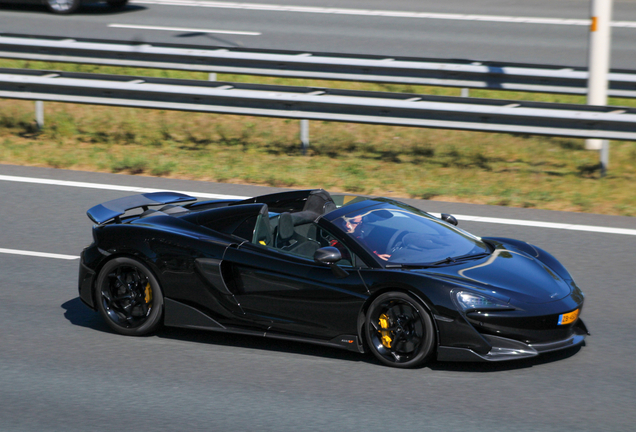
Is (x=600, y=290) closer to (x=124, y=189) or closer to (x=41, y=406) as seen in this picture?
(x=41, y=406)

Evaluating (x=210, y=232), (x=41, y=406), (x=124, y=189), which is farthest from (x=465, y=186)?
(x=41, y=406)

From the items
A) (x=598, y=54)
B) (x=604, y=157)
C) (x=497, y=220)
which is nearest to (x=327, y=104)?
(x=497, y=220)

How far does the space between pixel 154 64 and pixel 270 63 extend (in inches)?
76.5

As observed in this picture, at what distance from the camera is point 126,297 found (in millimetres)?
6543

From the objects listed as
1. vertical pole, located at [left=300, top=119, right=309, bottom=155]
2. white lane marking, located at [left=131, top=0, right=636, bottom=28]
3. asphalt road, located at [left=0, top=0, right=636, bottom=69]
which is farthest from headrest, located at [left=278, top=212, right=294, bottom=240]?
white lane marking, located at [left=131, top=0, right=636, bottom=28]

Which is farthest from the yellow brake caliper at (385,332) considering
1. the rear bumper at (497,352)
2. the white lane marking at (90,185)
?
the white lane marking at (90,185)

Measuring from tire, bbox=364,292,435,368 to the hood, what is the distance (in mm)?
296

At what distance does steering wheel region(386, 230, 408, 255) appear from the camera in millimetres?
6039

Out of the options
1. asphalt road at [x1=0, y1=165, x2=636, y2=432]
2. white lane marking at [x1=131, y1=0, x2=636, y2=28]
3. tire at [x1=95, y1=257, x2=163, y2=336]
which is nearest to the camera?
asphalt road at [x1=0, y1=165, x2=636, y2=432]

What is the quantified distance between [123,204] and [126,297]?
3.03 feet

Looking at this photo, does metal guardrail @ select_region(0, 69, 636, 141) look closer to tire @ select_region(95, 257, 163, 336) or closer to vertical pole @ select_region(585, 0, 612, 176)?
vertical pole @ select_region(585, 0, 612, 176)

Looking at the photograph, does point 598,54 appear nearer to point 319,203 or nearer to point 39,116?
point 319,203

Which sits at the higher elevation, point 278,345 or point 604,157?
point 604,157

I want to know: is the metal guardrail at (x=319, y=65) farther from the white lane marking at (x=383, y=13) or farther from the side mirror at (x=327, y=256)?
the side mirror at (x=327, y=256)
